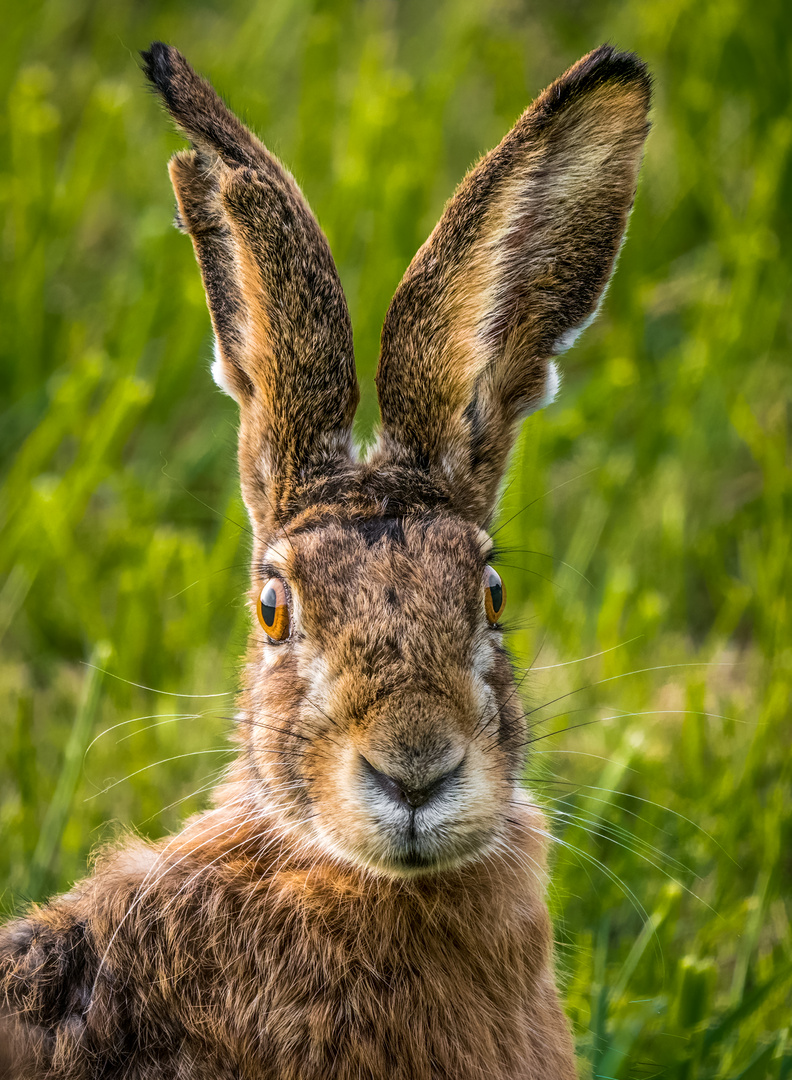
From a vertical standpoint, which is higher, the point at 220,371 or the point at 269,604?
the point at 220,371

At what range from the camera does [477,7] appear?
7.79 m

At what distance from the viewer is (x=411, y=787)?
2.55 m

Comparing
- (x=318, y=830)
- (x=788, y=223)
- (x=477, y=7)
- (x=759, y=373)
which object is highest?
(x=477, y=7)

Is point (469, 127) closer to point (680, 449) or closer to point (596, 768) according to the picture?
point (680, 449)

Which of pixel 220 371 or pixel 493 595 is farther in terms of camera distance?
pixel 220 371

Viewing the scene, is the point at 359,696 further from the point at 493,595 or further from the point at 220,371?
the point at 220,371

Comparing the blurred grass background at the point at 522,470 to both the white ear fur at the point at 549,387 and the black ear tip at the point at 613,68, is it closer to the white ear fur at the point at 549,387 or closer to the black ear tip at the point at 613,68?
the white ear fur at the point at 549,387

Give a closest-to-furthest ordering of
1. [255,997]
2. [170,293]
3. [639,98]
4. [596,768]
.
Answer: [255,997], [639,98], [596,768], [170,293]

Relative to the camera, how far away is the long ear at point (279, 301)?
3275mm

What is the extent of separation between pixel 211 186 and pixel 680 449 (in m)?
3.07

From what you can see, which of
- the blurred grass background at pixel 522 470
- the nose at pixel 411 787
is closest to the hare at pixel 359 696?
the nose at pixel 411 787

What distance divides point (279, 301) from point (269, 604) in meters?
0.77

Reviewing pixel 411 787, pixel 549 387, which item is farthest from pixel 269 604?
pixel 549 387

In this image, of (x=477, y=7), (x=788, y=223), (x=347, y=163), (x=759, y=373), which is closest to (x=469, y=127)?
(x=477, y=7)
